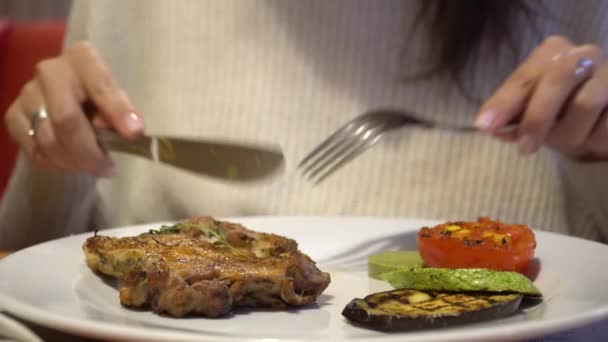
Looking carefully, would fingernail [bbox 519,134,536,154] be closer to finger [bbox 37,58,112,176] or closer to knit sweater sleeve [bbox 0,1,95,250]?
finger [bbox 37,58,112,176]

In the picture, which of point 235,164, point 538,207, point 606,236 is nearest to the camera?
point 235,164

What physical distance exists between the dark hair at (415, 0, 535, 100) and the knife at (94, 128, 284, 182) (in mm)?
905

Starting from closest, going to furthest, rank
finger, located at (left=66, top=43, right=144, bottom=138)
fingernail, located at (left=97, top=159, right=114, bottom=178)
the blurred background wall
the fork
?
1. finger, located at (left=66, top=43, right=144, bottom=138)
2. the fork
3. fingernail, located at (left=97, top=159, right=114, bottom=178)
4. the blurred background wall

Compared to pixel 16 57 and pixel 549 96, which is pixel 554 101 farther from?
pixel 16 57

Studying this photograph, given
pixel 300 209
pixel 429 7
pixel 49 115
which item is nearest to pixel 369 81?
pixel 429 7

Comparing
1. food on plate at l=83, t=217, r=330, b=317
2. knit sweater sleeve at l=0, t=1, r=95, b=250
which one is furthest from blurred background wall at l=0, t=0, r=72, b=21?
food on plate at l=83, t=217, r=330, b=317

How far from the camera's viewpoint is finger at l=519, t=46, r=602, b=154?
1.21 meters

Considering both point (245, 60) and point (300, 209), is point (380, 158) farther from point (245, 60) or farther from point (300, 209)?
point (245, 60)

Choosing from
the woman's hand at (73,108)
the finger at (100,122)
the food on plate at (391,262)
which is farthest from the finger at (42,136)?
the food on plate at (391,262)

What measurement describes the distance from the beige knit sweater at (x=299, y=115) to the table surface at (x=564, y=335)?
96cm

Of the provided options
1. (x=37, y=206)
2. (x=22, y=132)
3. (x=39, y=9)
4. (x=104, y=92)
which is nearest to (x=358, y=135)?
(x=104, y=92)

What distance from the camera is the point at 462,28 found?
5.98 feet

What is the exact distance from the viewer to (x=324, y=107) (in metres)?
1.88

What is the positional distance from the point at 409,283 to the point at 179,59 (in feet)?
4.23
